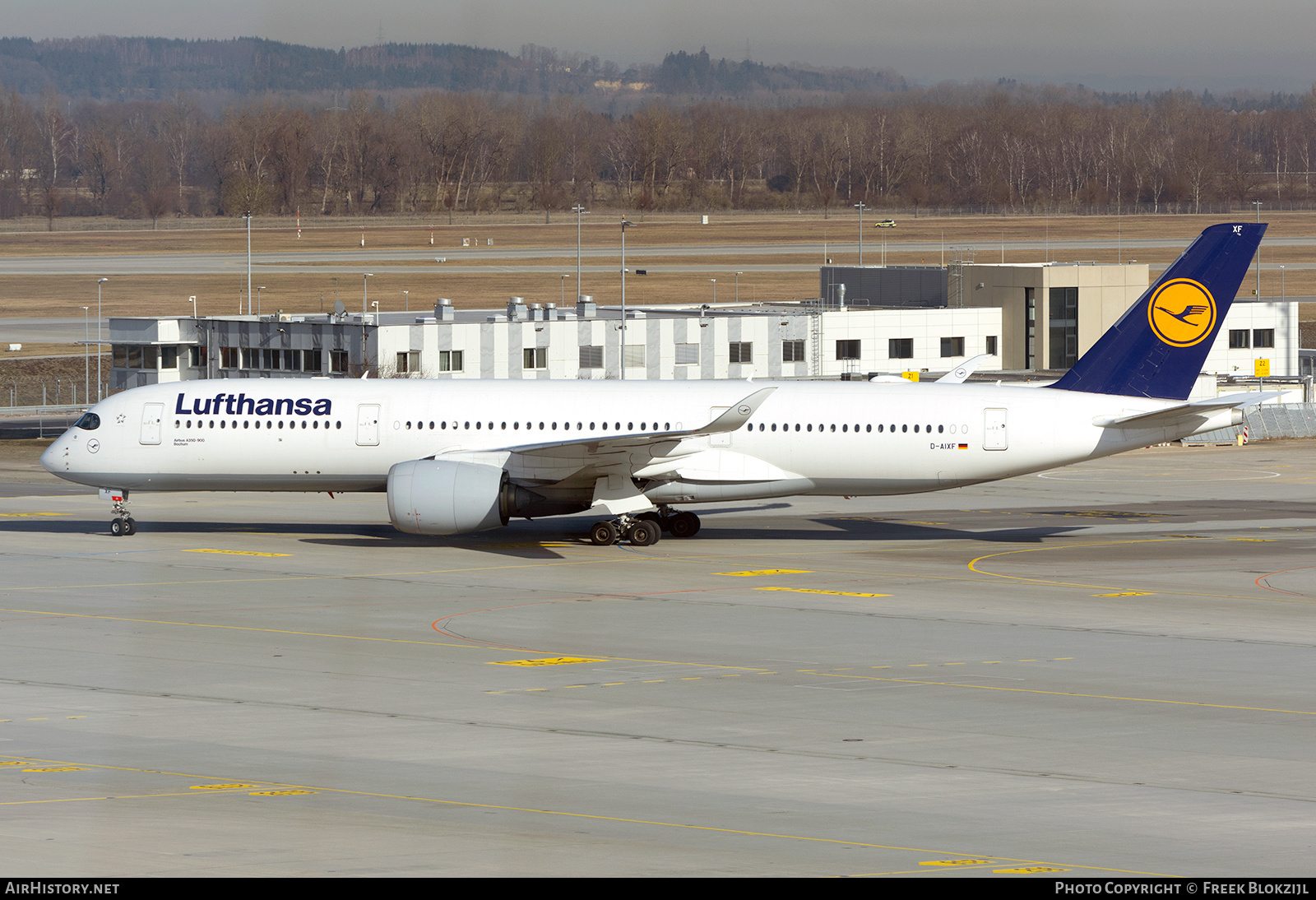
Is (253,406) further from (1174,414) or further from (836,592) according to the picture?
(1174,414)

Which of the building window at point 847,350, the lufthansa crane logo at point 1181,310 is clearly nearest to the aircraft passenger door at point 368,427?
the lufthansa crane logo at point 1181,310

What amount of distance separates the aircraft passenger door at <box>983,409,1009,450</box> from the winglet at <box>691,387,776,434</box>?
21.2 ft

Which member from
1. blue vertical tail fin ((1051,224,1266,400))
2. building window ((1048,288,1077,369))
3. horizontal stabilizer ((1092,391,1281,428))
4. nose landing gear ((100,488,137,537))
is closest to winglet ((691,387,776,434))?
blue vertical tail fin ((1051,224,1266,400))

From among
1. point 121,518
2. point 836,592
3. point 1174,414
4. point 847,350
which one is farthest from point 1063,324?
point 121,518

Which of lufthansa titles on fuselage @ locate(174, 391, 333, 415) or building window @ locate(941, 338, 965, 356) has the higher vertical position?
lufthansa titles on fuselage @ locate(174, 391, 333, 415)

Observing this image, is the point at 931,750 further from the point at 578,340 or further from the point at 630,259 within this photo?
the point at 630,259

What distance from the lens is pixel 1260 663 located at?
2873 centimetres

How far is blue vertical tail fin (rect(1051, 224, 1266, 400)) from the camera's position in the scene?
4388 centimetres

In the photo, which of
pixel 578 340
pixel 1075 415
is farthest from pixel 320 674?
pixel 578 340

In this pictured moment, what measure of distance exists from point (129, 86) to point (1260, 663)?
159 ft

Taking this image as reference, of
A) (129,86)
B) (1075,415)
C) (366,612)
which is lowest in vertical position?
(366,612)

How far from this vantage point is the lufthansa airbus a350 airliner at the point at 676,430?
142 feet

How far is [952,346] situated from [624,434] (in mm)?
62499

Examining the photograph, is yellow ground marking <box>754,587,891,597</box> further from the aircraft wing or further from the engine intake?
the engine intake
